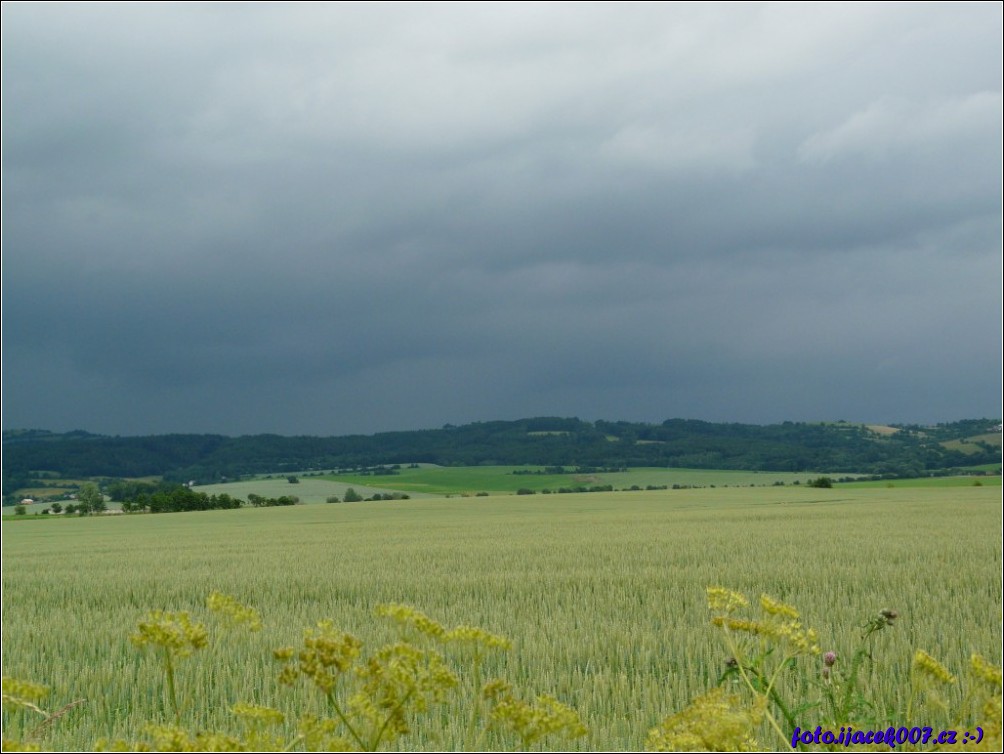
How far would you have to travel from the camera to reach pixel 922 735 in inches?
146

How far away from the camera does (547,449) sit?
123375 millimetres

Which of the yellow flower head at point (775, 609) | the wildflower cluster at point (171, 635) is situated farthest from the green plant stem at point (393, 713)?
the yellow flower head at point (775, 609)

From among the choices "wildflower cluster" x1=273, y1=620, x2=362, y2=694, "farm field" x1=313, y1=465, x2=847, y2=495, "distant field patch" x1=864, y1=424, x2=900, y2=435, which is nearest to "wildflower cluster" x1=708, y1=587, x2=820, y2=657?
"wildflower cluster" x1=273, y1=620, x2=362, y2=694

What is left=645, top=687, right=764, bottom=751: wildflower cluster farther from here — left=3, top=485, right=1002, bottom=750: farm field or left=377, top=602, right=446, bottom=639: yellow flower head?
left=3, top=485, right=1002, bottom=750: farm field

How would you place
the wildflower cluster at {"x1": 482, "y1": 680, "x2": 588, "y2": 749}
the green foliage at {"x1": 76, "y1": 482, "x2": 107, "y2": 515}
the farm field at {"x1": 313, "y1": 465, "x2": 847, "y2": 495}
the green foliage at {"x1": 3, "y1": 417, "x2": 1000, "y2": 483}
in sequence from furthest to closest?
the farm field at {"x1": 313, "y1": 465, "x2": 847, "y2": 495} → the green foliage at {"x1": 3, "y1": 417, "x2": 1000, "y2": 483} → the green foliage at {"x1": 76, "y1": 482, "x2": 107, "y2": 515} → the wildflower cluster at {"x1": 482, "y1": 680, "x2": 588, "y2": 749}

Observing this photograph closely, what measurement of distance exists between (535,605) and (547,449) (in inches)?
4521

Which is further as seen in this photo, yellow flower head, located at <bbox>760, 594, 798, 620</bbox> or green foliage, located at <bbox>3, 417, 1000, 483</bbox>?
green foliage, located at <bbox>3, 417, 1000, 483</bbox>

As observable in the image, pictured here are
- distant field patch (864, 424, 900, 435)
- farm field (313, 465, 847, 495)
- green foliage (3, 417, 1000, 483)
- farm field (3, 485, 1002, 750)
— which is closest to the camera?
farm field (3, 485, 1002, 750)

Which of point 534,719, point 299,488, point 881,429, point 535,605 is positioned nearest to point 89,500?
point 299,488

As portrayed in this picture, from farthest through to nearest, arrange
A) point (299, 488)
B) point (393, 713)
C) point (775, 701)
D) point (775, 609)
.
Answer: point (299, 488) < point (775, 701) < point (775, 609) < point (393, 713)

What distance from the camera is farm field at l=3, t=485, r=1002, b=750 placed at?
517 centimetres

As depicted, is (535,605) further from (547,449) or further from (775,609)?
(547,449)

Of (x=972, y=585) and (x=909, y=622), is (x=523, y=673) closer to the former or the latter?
(x=909, y=622)

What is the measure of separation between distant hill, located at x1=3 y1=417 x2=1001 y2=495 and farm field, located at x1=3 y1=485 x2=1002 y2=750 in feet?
162
